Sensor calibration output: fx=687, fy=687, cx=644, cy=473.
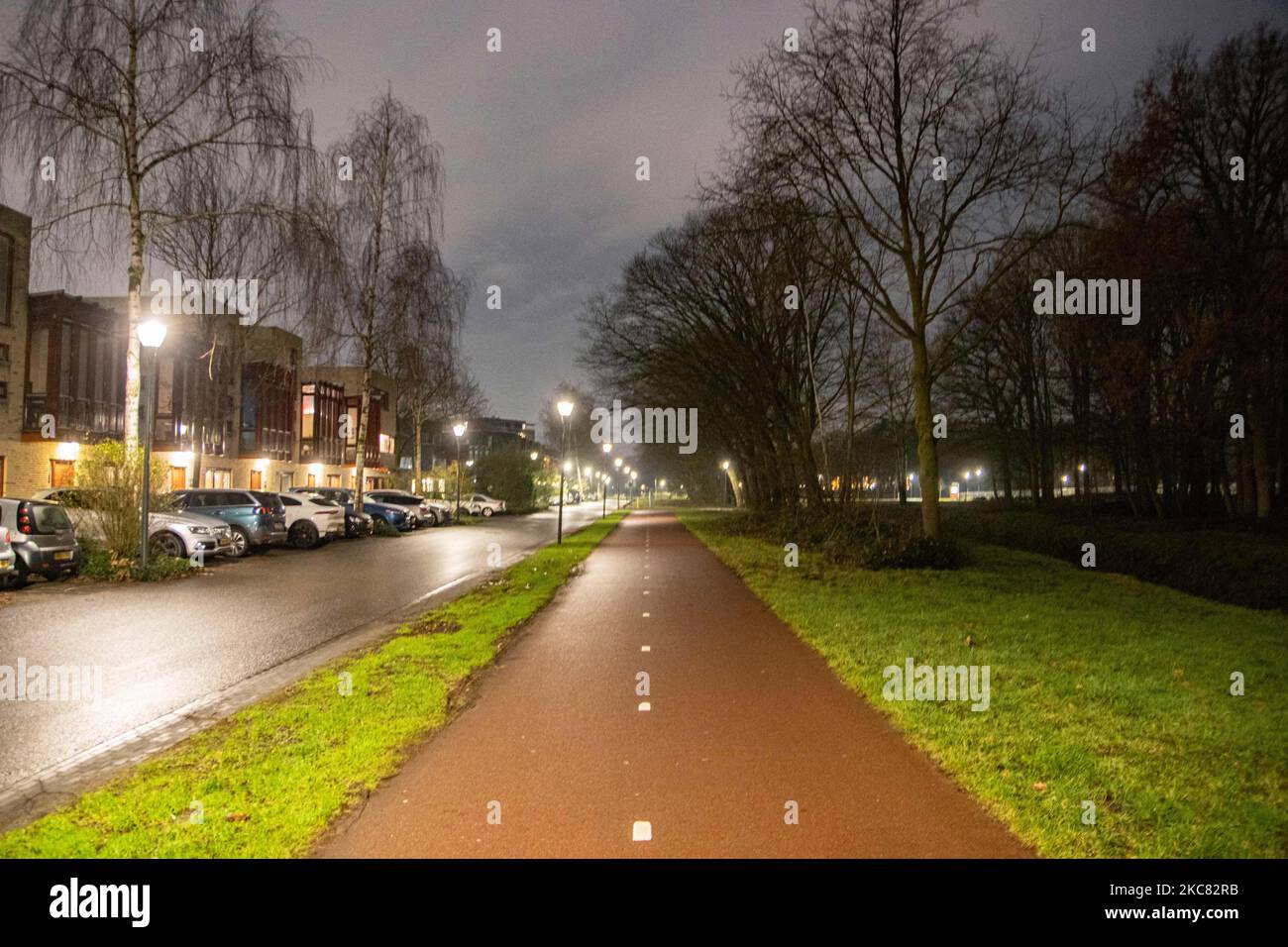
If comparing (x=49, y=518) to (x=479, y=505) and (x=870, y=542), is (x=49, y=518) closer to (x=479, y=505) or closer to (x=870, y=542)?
(x=870, y=542)

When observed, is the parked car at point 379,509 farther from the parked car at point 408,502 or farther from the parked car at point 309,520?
the parked car at point 309,520

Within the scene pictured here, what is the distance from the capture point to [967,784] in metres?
4.14

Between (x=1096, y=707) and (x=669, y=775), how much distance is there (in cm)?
367

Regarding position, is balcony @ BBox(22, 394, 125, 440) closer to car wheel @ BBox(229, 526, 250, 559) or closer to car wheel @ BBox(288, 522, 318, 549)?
car wheel @ BBox(288, 522, 318, 549)

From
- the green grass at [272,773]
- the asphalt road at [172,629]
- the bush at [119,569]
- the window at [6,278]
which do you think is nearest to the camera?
the green grass at [272,773]

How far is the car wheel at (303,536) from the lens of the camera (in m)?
21.6

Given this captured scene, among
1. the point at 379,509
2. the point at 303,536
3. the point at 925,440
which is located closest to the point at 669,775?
the point at 925,440

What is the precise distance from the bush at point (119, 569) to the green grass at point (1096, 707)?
1176cm

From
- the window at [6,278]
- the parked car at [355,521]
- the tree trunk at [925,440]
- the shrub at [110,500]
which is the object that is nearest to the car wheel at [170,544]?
the shrub at [110,500]

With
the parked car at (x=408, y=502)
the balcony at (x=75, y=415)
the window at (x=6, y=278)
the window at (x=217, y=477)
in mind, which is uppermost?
the window at (x=6, y=278)
